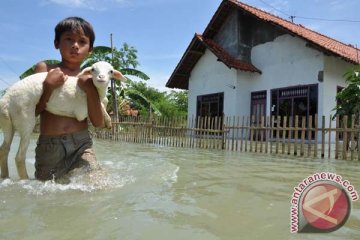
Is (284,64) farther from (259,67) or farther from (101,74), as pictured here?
(101,74)

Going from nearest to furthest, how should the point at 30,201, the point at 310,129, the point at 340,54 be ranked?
the point at 30,201 → the point at 310,129 → the point at 340,54

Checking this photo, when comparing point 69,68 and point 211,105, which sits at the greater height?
point 211,105

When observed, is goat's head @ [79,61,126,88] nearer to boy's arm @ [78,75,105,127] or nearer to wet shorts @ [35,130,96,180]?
boy's arm @ [78,75,105,127]

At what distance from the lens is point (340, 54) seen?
12.9m

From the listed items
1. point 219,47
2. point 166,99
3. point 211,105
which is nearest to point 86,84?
point 219,47

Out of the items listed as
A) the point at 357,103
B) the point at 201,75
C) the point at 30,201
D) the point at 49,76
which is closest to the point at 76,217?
the point at 30,201

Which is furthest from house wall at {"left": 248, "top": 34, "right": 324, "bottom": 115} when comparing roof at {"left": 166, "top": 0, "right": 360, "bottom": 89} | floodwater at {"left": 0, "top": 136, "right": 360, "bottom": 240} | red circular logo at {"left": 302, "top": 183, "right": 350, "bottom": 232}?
red circular logo at {"left": 302, "top": 183, "right": 350, "bottom": 232}

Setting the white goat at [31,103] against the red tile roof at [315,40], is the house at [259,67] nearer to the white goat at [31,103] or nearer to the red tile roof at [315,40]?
the red tile roof at [315,40]

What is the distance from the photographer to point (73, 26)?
3.44m

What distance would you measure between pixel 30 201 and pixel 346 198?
6.89ft

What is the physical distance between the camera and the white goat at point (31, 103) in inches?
128

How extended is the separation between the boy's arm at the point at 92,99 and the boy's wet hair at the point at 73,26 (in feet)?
1.44

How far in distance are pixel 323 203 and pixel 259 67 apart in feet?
51.9

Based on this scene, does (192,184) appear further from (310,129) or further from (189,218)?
(310,129)
